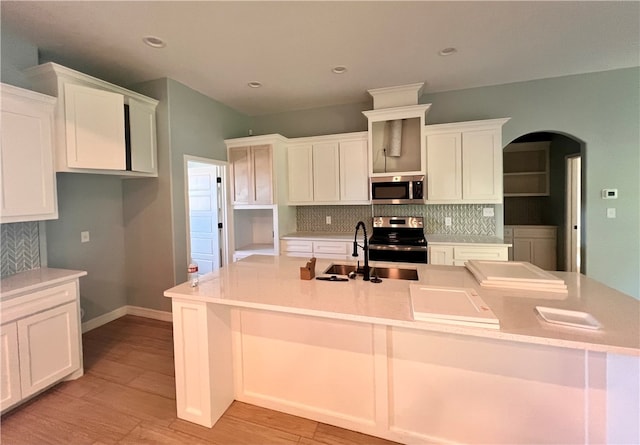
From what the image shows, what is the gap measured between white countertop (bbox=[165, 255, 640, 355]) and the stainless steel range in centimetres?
133

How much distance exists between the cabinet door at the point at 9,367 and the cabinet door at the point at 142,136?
174 cm

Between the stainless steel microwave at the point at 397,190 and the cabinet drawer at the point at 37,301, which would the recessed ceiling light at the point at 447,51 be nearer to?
the stainless steel microwave at the point at 397,190

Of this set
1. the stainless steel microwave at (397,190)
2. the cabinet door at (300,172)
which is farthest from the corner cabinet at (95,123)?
the stainless steel microwave at (397,190)

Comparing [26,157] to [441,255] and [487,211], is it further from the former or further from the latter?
[487,211]

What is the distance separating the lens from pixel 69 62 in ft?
9.76

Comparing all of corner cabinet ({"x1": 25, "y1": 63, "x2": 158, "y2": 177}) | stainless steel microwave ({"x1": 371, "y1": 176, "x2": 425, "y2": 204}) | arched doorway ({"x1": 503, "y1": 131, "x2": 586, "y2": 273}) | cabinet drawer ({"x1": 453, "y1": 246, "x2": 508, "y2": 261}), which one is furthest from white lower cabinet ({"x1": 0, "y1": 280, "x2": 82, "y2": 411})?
arched doorway ({"x1": 503, "y1": 131, "x2": 586, "y2": 273})

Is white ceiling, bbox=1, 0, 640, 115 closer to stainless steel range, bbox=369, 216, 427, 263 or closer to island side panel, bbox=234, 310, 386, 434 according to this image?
stainless steel range, bbox=369, 216, 427, 263

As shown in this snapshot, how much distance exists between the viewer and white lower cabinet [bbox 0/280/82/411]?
1.90 meters

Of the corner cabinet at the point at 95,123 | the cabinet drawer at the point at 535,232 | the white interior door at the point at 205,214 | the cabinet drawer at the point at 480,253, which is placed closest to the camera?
the corner cabinet at the point at 95,123

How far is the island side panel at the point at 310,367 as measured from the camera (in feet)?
5.68

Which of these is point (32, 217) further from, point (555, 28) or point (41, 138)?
point (555, 28)

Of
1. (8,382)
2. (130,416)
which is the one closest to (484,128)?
(130,416)

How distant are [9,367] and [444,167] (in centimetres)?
447

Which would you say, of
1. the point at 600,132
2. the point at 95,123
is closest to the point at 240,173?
the point at 95,123
